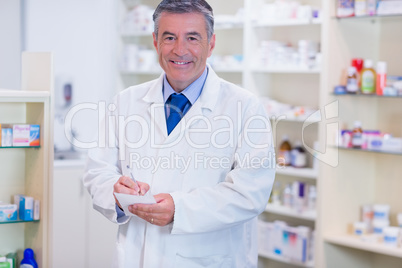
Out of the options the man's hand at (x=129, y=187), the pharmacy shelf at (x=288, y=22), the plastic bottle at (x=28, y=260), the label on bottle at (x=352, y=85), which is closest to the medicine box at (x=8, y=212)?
the plastic bottle at (x=28, y=260)

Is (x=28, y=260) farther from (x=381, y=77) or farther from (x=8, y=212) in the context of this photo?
(x=381, y=77)

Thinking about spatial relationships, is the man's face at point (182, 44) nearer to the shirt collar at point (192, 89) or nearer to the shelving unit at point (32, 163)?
the shirt collar at point (192, 89)

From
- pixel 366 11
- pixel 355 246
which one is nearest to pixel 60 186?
pixel 355 246

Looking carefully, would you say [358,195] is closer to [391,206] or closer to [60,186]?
[391,206]

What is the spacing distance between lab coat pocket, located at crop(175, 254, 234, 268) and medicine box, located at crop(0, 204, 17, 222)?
989 millimetres

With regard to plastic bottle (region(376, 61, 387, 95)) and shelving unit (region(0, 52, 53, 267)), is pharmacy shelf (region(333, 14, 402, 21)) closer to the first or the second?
plastic bottle (region(376, 61, 387, 95))

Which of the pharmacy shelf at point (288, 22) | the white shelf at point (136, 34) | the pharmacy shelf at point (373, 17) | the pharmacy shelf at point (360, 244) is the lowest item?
the pharmacy shelf at point (360, 244)

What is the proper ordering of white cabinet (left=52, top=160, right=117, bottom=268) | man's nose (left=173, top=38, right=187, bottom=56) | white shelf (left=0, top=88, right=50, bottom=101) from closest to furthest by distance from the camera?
1. man's nose (left=173, top=38, right=187, bottom=56)
2. white shelf (left=0, top=88, right=50, bottom=101)
3. white cabinet (left=52, top=160, right=117, bottom=268)

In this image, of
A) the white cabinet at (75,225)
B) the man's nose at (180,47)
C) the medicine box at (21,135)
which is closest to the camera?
the man's nose at (180,47)

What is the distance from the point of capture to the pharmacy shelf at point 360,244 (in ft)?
11.4

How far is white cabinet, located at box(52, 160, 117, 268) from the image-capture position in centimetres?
452

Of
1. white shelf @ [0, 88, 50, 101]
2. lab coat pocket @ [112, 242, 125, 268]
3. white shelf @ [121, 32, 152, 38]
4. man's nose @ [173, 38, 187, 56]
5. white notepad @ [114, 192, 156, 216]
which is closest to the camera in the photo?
white notepad @ [114, 192, 156, 216]

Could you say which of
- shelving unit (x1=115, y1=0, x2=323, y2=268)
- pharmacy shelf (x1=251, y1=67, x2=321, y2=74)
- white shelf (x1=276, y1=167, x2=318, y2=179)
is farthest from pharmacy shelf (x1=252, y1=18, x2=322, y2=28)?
white shelf (x1=276, y1=167, x2=318, y2=179)

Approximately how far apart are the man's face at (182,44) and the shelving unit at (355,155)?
1.76 metres
